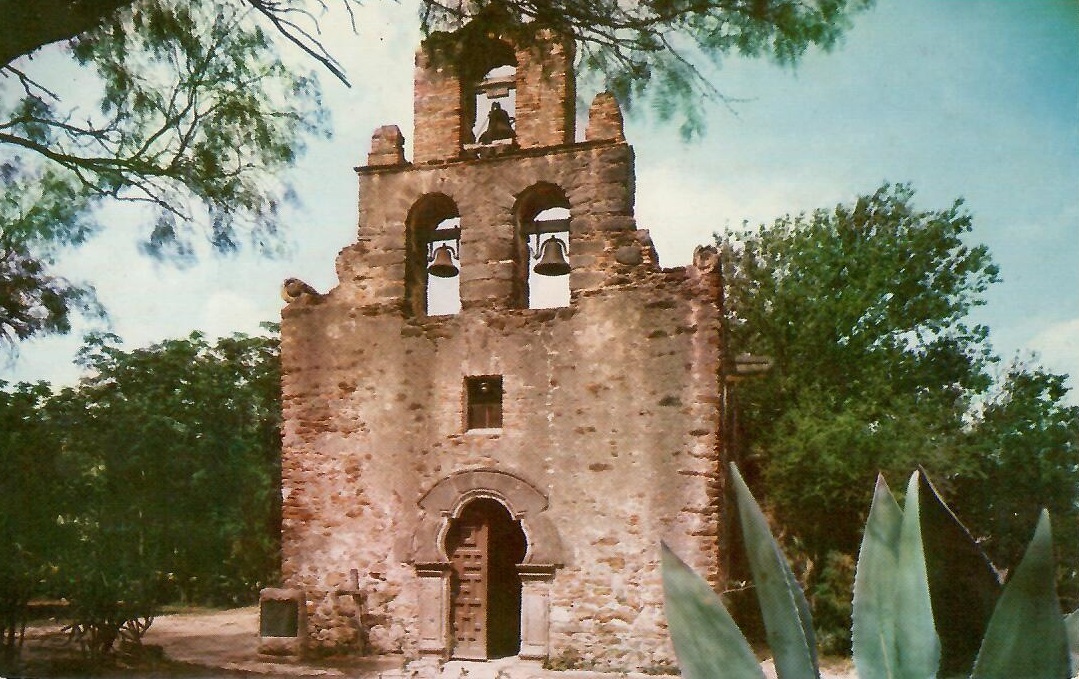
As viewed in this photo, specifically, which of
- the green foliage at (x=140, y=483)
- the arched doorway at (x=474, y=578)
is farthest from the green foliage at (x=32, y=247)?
the arched doorway at (x=474, y=578)

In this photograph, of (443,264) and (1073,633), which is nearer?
(1073,633)

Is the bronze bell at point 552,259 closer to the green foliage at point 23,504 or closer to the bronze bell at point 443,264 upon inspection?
the bronze bell at point 443,264

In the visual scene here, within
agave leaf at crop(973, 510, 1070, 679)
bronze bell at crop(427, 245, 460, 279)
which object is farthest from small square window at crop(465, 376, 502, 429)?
A: agave leaf at crop(973, 510, 1070, 679)

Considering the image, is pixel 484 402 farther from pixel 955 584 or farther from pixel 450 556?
pixel 955 584

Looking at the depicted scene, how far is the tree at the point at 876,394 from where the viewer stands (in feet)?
24.7

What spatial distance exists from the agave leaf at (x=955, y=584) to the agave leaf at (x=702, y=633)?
46cm

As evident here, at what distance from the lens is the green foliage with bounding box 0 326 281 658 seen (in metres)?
6.18

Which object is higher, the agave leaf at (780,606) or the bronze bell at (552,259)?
the bronze bell at (552,259)

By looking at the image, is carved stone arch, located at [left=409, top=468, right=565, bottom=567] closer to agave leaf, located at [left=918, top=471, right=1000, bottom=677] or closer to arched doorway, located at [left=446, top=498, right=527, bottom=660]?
arched doorway, located at [left=446, top=498, right=527, bottom=660]

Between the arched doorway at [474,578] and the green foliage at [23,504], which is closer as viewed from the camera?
the green foliage at [23,504]

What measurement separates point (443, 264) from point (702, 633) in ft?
25.1

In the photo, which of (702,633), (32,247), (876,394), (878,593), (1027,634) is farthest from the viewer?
(876,394)

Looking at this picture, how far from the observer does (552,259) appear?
8734 mm

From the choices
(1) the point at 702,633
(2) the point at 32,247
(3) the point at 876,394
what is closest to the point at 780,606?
(1) the point at 702,633
